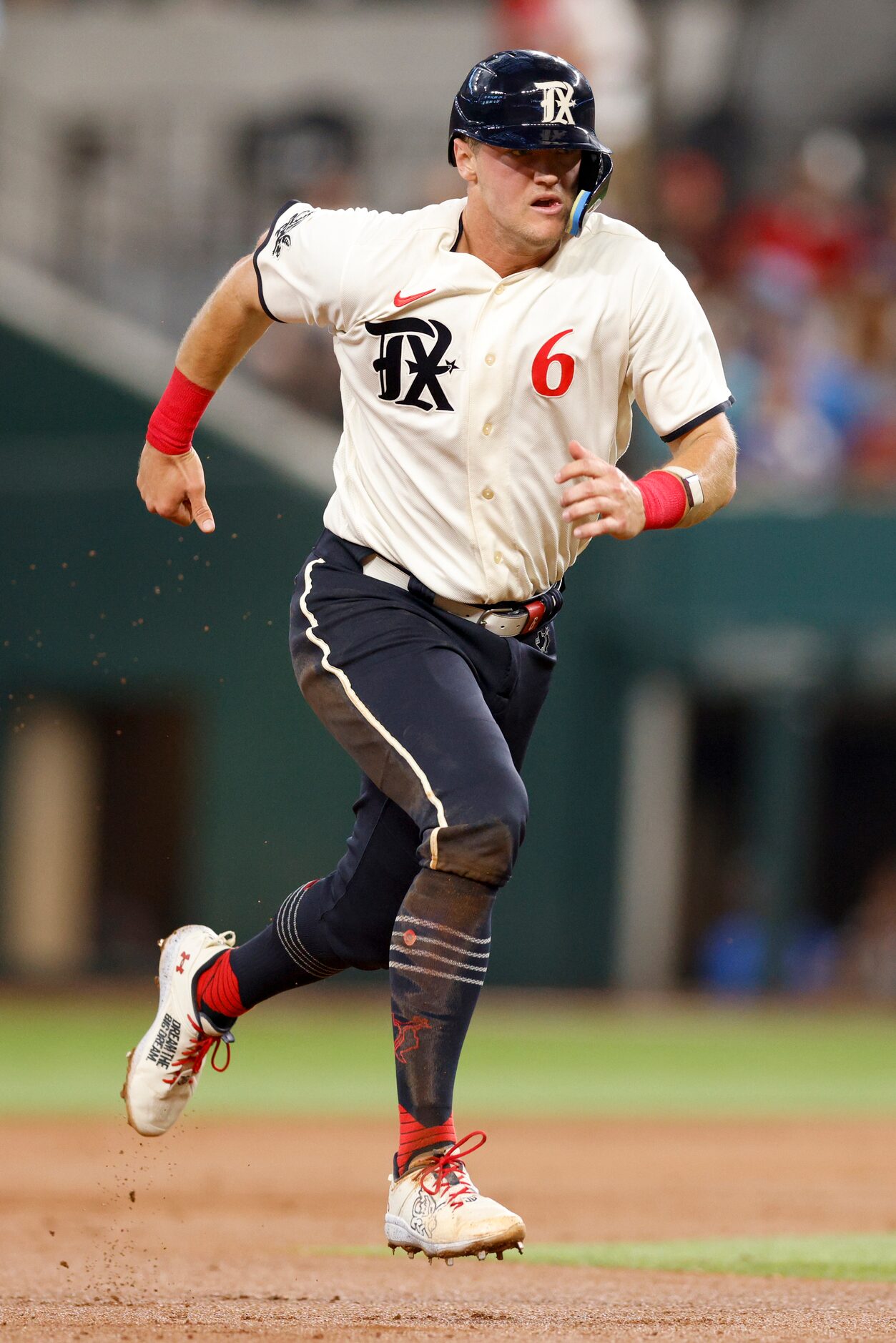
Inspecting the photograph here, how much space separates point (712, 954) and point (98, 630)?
5.32 meters

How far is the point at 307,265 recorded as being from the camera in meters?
4.30

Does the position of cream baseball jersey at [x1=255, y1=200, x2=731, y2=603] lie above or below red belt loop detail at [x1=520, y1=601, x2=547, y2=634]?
above

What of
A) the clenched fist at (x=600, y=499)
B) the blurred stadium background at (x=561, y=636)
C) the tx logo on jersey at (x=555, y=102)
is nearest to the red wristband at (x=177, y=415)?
the tx logo on jersey at (x=555, y=102)

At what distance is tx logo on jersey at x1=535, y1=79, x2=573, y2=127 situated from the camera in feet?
13.4

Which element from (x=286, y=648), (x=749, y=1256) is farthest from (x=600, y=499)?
(x=286, y=648)

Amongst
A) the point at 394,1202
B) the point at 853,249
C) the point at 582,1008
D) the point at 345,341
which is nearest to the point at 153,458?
the point at 345,341

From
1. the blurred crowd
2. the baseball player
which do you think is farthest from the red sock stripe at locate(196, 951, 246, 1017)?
the blurred crowd

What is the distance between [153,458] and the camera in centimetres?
467

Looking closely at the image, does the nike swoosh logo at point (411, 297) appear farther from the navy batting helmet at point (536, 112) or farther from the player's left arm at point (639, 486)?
the player's left arm at point (639, 486)

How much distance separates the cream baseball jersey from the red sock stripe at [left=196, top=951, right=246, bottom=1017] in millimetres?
1095

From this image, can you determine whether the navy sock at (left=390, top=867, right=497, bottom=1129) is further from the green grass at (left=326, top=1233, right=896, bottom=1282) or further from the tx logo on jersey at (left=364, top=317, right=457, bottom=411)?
the green grass at (left=326, top=1233, right=896, bottom=1282)

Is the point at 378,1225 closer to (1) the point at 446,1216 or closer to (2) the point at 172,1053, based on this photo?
(2) the point at 172,1053

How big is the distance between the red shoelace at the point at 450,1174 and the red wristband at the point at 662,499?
48.7 inches

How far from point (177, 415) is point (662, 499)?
1.28 metres
